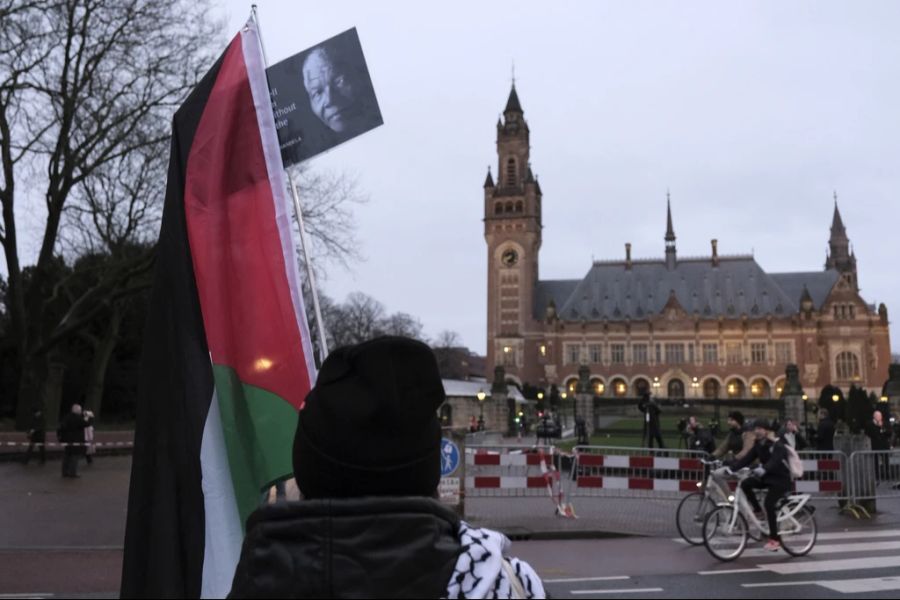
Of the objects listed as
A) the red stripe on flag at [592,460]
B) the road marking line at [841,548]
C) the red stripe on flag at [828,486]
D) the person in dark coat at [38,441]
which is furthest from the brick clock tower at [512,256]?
the road marking line at [841,548]

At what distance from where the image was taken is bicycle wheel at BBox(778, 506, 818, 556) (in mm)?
10391

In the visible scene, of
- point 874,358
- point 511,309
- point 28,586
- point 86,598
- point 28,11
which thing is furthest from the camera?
point 511,309

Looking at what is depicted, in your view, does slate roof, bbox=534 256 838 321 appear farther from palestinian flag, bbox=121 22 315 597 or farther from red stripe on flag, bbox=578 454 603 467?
palestinian flag, bbox=121 22 315 597

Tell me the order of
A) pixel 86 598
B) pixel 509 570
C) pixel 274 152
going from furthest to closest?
1. pixel 86 598
2. pixel 274 152
3. pixel 509 570

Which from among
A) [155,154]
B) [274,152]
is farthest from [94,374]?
[274,152]

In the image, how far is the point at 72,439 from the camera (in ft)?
61.1

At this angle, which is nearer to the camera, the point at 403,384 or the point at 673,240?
the point at 403,384

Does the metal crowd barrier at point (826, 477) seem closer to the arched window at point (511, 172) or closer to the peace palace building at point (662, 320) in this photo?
the peace palace building at point (662, 320)

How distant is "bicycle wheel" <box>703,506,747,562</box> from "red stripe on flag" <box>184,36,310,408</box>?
762 centimetres

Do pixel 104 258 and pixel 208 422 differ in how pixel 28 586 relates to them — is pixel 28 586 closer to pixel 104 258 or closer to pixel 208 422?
pixel 208 422

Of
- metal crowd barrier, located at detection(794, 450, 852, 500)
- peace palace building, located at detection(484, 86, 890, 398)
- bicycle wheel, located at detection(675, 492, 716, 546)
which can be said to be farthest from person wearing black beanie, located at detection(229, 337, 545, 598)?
peace palace building, located at detection(484, 86, 890, 398)

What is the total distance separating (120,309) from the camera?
103 ft

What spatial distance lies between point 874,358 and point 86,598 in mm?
91357

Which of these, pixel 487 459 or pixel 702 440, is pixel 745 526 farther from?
pixel 702 440
